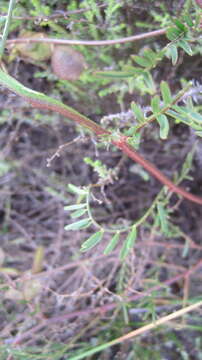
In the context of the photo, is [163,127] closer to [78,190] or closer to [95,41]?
[78,190]

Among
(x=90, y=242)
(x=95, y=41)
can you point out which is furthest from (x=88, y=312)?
(x=95, y=41)

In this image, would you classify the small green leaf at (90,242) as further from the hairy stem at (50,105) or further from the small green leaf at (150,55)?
the small green leaf at (150,55)

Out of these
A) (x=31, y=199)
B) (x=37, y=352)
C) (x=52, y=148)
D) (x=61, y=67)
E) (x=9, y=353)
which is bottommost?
(x=37, y=352)

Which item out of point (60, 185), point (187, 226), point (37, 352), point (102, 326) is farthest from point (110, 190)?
point (37, 352)

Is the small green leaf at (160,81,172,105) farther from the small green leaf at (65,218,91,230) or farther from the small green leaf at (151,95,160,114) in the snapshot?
the small green leaf at (65,218,91,230)

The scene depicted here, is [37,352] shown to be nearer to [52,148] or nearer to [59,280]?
[59,280]

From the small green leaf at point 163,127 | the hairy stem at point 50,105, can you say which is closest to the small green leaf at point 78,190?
the hairy stem at point 50,105

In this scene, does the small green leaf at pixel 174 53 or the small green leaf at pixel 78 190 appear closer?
the small green leaf at pixel 174 53

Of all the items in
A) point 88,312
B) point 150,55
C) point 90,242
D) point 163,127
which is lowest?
point 88,312
